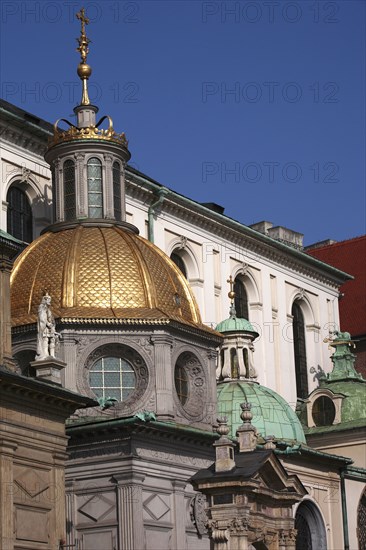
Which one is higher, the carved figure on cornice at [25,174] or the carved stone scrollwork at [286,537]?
the carved figure on cornice at [25,174]

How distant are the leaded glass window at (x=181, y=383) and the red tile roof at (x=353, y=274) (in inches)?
973

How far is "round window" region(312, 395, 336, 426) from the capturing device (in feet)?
175

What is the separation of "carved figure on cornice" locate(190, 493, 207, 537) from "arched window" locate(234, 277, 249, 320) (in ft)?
50.1

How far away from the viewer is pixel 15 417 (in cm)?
3186

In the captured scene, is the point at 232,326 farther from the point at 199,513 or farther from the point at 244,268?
the point at 199,513

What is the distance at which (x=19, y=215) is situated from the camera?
149 ft

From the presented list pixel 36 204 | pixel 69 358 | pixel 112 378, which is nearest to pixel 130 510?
pixel 112 378

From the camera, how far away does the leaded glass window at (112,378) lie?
40.5 meters

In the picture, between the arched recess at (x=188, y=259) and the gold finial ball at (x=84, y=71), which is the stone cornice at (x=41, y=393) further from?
the arched recess at (x=188, y=259)

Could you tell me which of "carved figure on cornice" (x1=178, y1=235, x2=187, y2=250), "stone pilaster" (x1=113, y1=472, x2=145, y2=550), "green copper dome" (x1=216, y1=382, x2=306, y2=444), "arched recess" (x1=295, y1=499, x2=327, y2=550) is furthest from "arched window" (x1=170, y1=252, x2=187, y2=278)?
"stone pilaster" (x1=113, y1=472, x2=145, y2=550)

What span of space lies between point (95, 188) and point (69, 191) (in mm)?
771

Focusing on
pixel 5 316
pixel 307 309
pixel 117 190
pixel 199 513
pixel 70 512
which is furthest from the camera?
pixel 307 309

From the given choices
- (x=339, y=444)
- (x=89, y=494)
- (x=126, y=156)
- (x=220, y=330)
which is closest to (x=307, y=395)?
(x=339, y=444)

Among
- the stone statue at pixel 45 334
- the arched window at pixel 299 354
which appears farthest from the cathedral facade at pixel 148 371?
the arched window at pixel 299 354
